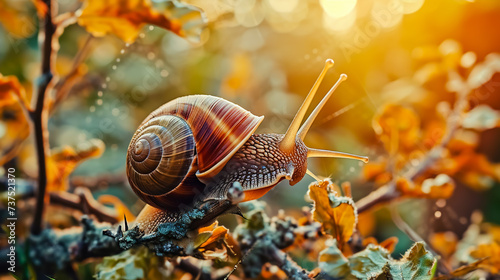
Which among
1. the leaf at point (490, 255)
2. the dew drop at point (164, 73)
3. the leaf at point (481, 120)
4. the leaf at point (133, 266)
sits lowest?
the leaf at point (133, 266)

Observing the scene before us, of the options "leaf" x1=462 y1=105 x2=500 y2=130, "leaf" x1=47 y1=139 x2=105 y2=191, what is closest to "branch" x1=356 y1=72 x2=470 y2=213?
"leaf" x1=462 y1=105 x2=500 y2=130

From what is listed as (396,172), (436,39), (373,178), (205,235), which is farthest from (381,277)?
(436,39)

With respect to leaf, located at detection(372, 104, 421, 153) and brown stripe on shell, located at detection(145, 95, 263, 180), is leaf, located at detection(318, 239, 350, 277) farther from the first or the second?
leaf, located at detection(372, 104, 421, 153)

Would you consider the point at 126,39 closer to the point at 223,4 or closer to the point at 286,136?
the point at 286,136

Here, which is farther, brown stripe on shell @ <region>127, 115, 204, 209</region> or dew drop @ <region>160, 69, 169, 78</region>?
dew drop @ <region>160, 69, 169, 78</region>

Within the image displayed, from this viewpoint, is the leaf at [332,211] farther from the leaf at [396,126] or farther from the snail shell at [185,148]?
the leaf at [396,126]

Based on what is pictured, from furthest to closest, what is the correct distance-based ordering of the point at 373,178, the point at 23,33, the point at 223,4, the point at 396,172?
the point at 23,33 < the point at 223,4 < the point at 373,178 < the point at 396,172

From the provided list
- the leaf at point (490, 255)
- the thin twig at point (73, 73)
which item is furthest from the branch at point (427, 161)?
the thin twig at point (73, 73)
